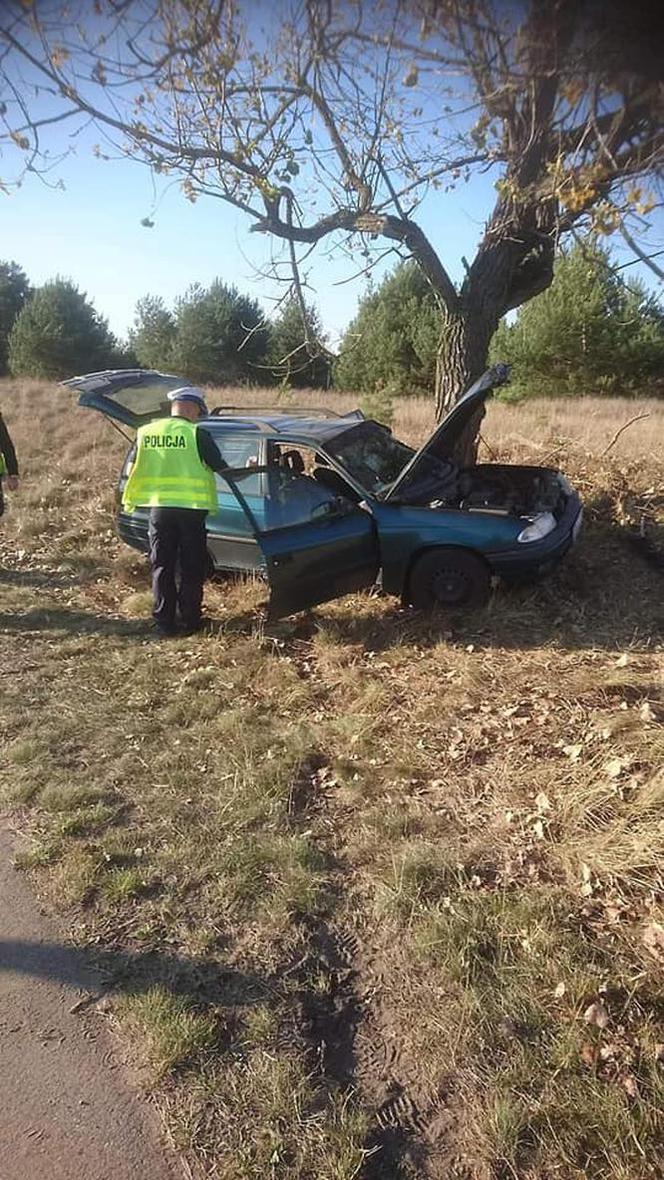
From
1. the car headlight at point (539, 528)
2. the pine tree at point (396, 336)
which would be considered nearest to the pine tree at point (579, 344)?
the pine tree at point (396, 336)

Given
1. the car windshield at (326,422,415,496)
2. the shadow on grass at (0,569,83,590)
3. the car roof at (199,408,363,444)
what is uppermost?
the car roof at (199,408,363,444)

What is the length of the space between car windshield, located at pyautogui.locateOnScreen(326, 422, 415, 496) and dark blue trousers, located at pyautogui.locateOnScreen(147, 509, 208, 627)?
1299 mm

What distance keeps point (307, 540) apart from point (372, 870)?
2880mm

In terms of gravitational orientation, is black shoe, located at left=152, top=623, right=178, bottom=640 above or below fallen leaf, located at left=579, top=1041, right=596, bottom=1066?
above

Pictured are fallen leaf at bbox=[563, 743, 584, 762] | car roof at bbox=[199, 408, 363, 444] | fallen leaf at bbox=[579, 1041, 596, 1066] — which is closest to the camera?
fallen leaf at bbox=[579, 1041, 596, 1066]

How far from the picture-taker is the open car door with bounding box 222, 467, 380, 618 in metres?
5.38

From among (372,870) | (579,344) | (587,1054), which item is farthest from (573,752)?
(579,344)

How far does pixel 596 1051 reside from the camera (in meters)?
2.21

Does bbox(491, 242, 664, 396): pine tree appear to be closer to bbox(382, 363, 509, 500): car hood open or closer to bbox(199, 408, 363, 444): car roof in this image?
bbox(199, 408, 363, 444): car roof

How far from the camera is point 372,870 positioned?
305 cm

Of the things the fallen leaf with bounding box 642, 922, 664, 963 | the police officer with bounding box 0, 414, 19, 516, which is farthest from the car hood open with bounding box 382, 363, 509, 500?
the police officer with bounding box 0, 414, 19, 516

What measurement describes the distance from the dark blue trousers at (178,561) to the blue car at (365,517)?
1.53ft

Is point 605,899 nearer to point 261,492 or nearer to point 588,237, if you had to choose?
point 588,237

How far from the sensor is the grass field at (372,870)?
2.05 metres
